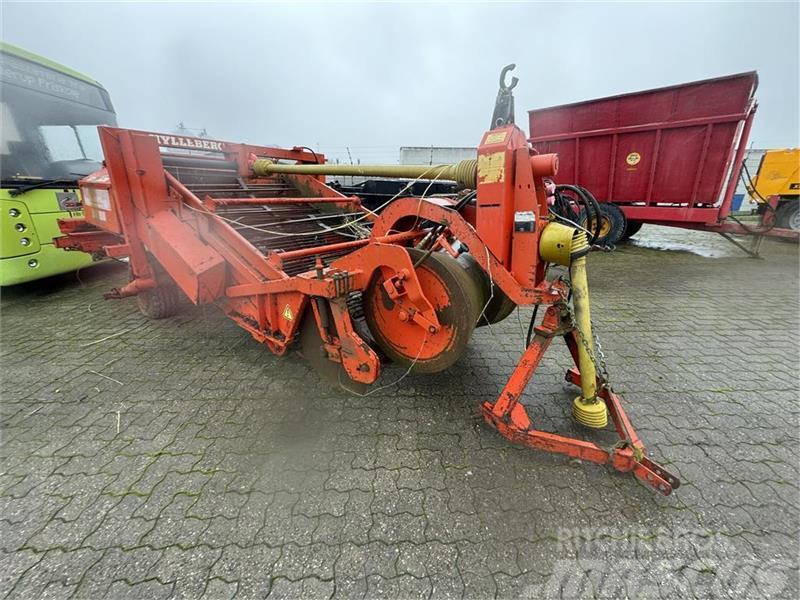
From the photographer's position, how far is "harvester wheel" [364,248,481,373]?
83.7 inches

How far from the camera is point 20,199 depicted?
14.1ft

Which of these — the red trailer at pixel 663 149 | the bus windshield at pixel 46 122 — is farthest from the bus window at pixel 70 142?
the red trailer at pixel 663 149

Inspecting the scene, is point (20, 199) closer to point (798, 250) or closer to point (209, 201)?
point (209, 201)

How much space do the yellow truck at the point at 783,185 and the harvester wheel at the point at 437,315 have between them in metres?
9.90

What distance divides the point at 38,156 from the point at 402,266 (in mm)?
5852

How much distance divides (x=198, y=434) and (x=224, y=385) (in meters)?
0.55

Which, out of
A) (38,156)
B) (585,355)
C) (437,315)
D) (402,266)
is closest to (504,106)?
(402,266)

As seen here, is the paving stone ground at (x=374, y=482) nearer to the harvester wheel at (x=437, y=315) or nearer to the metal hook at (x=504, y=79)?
the harvester wheel at (x=437, y=315)

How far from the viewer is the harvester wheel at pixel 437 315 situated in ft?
6.97

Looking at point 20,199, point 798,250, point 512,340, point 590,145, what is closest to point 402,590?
point 512,340

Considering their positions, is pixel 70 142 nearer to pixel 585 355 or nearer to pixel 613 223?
pixel 585 355

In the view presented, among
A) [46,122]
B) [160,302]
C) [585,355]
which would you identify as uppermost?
[46,122]

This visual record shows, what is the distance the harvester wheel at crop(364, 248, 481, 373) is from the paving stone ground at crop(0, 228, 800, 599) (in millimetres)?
437

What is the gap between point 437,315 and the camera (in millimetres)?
2232
